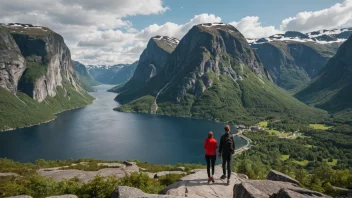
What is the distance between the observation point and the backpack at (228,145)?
24.7 metres

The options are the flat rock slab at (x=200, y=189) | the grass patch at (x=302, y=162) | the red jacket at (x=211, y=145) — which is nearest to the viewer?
the flat rock slab at (x=200, y=189)

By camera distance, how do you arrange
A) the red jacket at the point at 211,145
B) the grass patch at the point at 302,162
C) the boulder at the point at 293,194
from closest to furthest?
the boulder at the point at 293,194 < the red jacket at the point at 211,145 < the grass patch at the point at 302,162

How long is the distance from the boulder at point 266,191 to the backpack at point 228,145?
3726 millimetres

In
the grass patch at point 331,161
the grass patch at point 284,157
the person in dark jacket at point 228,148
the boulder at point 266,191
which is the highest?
the person in dark jacket at point 228,148

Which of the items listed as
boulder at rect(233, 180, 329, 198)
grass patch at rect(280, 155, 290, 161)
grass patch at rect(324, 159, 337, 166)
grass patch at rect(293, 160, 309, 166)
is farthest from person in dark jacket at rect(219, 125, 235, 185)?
grass patch at rect(324, 159, 337, 166)

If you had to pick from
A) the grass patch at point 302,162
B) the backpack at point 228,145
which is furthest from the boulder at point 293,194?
the grass patch at point 302,162

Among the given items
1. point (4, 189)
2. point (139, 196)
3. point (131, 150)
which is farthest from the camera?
point (131, 150)

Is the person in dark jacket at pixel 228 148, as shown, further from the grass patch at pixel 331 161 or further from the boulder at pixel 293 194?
the grass patch at pixel 331 161

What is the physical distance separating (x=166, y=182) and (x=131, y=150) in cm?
14239

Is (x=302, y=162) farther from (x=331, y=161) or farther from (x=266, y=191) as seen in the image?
(x=266, y=191)

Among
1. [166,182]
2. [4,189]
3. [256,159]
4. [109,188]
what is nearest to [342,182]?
[166,182]

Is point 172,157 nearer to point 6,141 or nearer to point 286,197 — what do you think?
point 6,141

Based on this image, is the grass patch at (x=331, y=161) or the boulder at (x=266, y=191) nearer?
the boulder at (x=266, y=191)

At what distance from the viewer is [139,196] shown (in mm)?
18922
